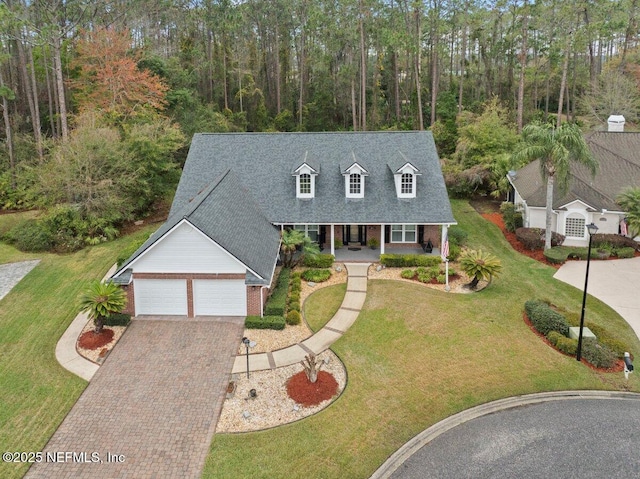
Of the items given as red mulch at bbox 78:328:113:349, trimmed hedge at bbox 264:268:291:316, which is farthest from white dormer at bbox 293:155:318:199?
red mulch at bbox 78:328:113:349

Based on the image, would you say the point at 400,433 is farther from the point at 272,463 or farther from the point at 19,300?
the point at 19,300

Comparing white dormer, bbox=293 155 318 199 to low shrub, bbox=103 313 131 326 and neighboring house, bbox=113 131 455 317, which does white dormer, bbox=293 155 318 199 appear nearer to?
neighboring house, bbox=113 131 455 317

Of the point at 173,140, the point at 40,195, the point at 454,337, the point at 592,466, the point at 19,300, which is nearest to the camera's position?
the point at 592,466

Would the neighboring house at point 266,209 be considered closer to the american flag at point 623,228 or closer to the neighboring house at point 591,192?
the neighboring house at point 591,192

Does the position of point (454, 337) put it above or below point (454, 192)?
below

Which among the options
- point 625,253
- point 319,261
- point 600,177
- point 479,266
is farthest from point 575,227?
point 319,261

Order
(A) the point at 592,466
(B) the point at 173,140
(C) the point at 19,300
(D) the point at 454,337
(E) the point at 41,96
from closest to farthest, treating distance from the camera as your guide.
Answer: (A) the point at 592,466
(D) the point at 454,337
(C) the point at 19,300
(B) the point at 173,140
(E) the point at 41,96

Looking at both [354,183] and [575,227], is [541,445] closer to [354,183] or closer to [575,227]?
[354,183]

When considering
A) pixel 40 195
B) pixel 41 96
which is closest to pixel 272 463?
pixel 40 195
